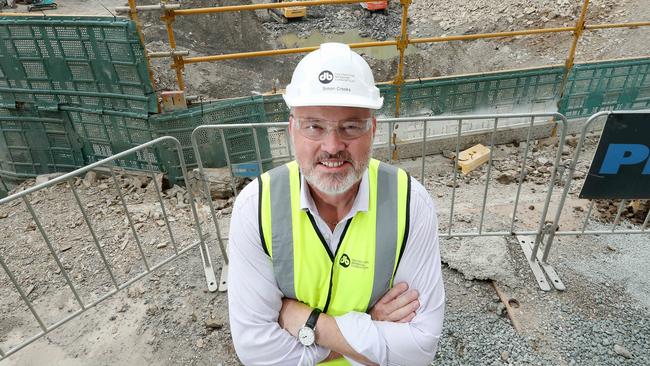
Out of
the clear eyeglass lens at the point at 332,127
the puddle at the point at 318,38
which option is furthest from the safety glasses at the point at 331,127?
the puddle at the point at 318,38

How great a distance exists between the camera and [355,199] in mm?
1928

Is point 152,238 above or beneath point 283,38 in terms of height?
beneath

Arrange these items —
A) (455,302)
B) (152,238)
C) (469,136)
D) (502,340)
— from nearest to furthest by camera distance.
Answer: (502,340)
(455,302)
(152,238)
(469,136)

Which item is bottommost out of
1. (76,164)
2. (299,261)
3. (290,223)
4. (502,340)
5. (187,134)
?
(502,340)

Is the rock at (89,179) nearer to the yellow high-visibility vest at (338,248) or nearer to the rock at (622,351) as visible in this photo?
the yellow high-visibility vest at (338,248)

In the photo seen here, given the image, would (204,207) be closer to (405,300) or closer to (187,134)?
(187,134)

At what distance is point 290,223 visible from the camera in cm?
191

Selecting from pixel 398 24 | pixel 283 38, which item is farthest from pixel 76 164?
pixel 398 24

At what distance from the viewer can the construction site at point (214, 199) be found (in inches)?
133

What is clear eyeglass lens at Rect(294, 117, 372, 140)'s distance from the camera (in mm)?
1707

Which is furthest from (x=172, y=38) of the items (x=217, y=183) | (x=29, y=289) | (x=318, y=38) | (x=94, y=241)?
(x=318, y=38)

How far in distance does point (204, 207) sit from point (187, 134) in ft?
4.09

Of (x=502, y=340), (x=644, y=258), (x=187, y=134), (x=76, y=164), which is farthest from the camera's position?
(x=76, y=164)

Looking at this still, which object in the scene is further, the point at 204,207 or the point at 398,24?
the point at 398,24
